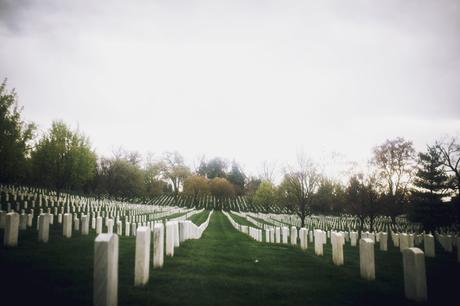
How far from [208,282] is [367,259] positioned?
3.72m

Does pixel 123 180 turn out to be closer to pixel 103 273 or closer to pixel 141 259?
pixel 141 259

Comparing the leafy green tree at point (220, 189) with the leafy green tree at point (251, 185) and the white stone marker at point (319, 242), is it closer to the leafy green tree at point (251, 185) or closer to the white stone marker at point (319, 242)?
the leafy green tree at point (251, 185)

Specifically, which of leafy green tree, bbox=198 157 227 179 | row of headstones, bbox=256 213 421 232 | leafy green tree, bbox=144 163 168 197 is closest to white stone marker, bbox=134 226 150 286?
row of headstones, bbox=256 213 421 232

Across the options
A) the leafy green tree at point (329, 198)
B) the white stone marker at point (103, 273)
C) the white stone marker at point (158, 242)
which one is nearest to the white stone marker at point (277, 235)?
the white stone marker at point (158, 242)

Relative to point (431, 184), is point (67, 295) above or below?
below

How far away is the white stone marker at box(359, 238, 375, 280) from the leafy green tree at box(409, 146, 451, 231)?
1068 inches

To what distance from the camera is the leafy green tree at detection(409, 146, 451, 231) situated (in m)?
28.0

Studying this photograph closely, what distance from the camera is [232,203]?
86.2m

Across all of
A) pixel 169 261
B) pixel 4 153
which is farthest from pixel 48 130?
pixel 169 261

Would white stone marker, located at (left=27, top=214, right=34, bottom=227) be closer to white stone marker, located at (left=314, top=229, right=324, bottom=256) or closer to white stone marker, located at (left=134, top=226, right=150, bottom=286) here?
white stone marker, located at (left=134, top=226, right=150, bottom=286)

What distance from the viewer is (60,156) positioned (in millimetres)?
33094

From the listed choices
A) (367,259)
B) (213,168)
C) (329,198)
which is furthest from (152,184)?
(367,259)

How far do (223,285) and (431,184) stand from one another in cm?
3222

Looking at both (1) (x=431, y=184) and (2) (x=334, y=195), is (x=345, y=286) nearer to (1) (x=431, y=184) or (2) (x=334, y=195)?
(1) (x=431, y=184)
